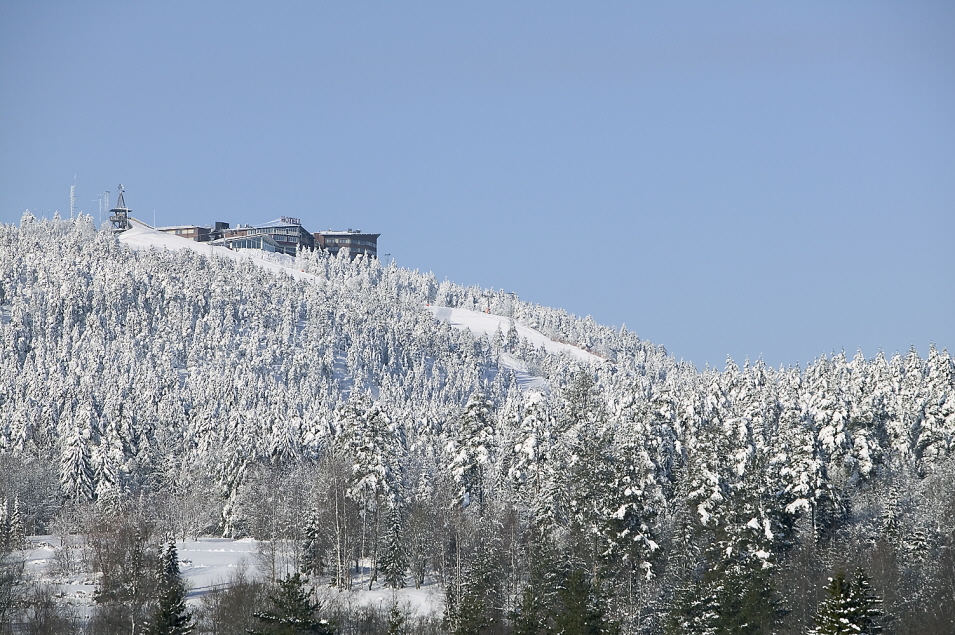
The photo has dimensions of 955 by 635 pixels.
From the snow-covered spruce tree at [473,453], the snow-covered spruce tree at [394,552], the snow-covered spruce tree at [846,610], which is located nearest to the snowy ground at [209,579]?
the snow-covered spruce tree at [394,552]

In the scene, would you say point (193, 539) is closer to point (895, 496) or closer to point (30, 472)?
point (30, 472)

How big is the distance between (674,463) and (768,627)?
22228 millimetres

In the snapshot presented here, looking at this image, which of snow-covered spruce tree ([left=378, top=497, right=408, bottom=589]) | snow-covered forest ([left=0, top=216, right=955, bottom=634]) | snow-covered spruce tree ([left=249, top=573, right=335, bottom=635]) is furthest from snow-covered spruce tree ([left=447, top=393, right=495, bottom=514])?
snow-covered spruce tree ([left=249, top=573, right=335, bottom=635])

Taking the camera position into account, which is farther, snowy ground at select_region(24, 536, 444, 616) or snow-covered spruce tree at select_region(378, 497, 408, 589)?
snow-covered spruce tree at select_region(378, 497, 408, 589)

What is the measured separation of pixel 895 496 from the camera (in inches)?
3039

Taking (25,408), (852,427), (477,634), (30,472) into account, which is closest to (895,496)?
(852,427)

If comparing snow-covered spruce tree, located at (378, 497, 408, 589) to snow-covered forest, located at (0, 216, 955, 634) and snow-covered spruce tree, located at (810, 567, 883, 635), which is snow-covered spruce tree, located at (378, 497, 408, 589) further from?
snow-covered spruce tree, located at (810, 567, 883, 635)

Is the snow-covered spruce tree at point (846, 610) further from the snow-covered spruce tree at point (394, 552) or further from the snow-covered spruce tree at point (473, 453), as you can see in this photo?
the snow-covered spruce tree at point (394, 552)

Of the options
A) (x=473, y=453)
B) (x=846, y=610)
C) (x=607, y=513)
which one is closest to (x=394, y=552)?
(x=473, y=453)

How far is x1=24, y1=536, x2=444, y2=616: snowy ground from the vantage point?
73.6 meters

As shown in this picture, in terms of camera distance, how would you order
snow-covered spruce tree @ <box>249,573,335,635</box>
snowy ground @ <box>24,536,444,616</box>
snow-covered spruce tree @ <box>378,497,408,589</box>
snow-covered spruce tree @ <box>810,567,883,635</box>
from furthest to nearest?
snow-covered spruce tree @ <box>378,497,408,589</box> → snowy ground @ <box>24,536,444,616</box> → snow-covered spruce tree @ <box>249,573,335,635</box> → snow-covered spruce tree @ <box>810,567,883,635</box>

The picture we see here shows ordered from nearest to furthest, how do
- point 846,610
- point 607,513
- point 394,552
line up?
point 846,610
point 607,513
point 394,552

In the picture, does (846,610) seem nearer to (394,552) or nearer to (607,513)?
(607,513)

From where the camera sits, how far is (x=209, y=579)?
260 feet
